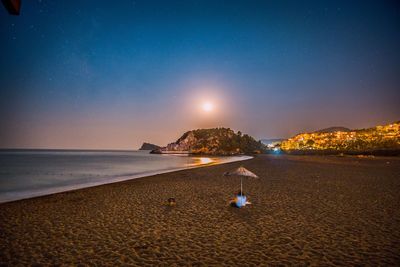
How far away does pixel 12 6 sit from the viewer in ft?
9.19

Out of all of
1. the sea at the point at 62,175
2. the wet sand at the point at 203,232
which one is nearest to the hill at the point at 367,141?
the sea at the point at 62,175

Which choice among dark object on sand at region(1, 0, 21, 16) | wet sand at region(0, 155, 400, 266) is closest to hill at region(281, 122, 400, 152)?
wet sand at region(0, 155, 400, 266)

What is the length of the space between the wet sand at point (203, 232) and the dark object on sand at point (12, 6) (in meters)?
5.37

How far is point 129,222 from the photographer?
9.12 metres

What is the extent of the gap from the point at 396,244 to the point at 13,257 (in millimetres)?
A: 10246

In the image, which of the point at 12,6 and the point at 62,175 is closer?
the point at 12,6

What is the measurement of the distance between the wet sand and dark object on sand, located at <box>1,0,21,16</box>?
17.6 ft

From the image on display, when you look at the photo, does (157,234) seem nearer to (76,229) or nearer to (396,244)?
(76,229)

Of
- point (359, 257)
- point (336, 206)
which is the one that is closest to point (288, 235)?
point (359, 257)

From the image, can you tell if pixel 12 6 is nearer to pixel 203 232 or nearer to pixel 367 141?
pixel 203 232

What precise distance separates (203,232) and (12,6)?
24.1 ft

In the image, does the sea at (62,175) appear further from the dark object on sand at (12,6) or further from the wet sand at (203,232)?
the dark object on sand at (12,6)

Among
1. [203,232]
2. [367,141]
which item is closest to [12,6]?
[203,232]

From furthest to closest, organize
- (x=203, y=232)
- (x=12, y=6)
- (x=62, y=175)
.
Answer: (x=62, y=175) < (x=203, y=232) < (x=12, y=6)
